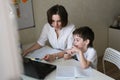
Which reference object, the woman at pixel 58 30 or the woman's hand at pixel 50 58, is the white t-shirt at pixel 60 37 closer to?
the woman at pixel 58 30

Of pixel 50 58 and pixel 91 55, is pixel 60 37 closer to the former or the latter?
pixel 50 58

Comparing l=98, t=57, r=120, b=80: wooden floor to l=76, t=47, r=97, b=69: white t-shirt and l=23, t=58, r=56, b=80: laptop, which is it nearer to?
l=76, t=47, r=97, b=69: white t-shirt

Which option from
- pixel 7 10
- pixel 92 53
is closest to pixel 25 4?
pixel 92 53

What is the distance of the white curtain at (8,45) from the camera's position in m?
0.23

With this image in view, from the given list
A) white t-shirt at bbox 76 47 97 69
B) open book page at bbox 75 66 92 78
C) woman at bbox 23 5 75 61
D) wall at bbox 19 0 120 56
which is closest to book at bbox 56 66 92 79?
open book page at bbox 75 66 92 78

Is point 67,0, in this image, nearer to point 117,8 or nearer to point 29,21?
point 29,21

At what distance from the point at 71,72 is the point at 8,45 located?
3.43ft

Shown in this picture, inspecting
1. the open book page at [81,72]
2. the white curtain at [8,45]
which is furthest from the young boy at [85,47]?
the white curtain at [8,45]

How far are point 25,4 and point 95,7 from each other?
1051mm

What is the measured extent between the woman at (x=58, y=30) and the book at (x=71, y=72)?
0.27 metres

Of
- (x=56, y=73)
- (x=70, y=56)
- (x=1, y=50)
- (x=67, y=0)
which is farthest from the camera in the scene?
(x=67, y=0)

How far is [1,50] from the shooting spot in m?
0.24

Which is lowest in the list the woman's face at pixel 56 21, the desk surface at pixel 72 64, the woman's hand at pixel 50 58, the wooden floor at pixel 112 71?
the wooden floor at pixel 112 71

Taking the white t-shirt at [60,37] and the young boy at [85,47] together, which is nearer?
the young boy at [85,47]
